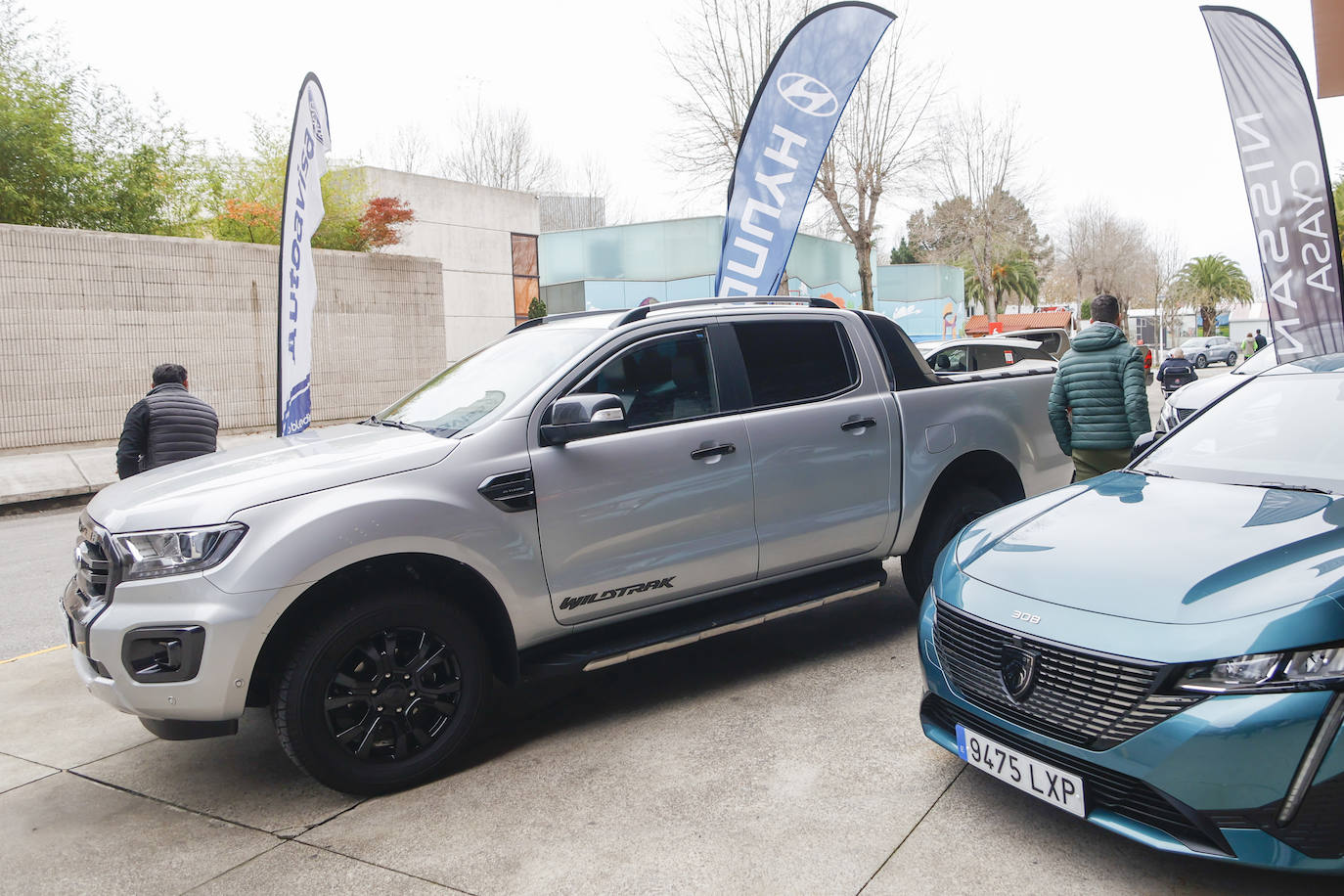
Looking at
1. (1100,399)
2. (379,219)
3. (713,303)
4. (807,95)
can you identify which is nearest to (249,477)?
(713,303)

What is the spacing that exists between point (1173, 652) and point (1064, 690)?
1.14 ft

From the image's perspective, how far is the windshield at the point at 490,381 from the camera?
4016 mm

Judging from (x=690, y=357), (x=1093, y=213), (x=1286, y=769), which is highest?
(x=1093, y=213)

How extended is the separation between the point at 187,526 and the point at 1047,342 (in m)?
19.0

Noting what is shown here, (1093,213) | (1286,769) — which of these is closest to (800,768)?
(1286,769)

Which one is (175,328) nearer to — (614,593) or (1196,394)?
(614,593)

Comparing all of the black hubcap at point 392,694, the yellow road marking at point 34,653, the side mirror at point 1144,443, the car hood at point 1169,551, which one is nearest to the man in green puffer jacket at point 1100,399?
the side mirror at point 1144,443

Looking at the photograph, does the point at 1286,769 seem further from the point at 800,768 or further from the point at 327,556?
the point at 327,556

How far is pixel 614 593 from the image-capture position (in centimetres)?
392

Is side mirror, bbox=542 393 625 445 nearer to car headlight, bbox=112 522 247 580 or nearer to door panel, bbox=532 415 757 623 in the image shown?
door panel, bbox=532 415 757 623

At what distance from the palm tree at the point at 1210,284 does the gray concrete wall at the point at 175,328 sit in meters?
78.1

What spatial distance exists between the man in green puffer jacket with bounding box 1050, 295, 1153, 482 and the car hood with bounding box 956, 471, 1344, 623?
2.10 meters

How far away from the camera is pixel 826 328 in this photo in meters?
4.94

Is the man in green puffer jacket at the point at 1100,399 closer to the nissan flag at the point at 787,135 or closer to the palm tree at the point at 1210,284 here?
the nissan flag at the point at 787,135
